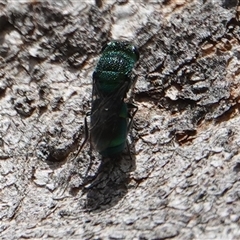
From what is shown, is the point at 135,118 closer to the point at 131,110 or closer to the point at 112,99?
the point at 131,110

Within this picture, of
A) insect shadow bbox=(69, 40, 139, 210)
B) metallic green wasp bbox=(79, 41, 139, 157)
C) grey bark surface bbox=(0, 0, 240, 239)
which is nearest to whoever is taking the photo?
grey bark surface bbox=(0, 0, 240, 239)

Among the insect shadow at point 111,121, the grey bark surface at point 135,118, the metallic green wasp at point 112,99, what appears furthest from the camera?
the metallic green wasp at point 112,99

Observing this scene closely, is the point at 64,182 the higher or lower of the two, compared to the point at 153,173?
lower

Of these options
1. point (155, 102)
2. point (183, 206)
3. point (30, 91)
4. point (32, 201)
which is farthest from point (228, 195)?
point (30, 91)

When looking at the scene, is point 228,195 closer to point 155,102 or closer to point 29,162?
point 155,102

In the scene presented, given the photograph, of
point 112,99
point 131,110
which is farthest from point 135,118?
point 112,99

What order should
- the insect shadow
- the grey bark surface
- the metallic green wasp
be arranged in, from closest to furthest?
the grey bark surface < the insect shadow < the metallic green wasp
